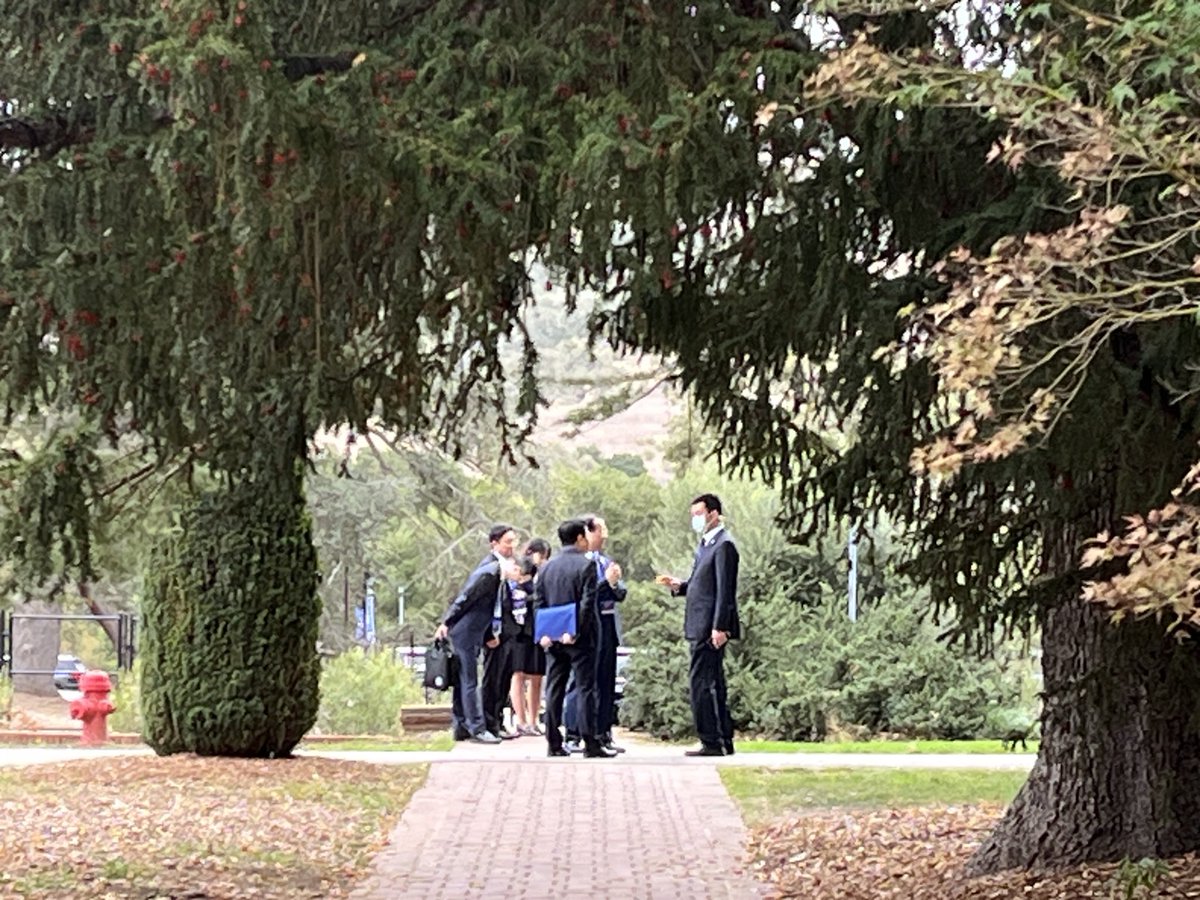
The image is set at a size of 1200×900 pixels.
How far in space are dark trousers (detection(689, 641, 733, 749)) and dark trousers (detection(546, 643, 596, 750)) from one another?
723mm

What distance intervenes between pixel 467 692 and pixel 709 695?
2374 mm

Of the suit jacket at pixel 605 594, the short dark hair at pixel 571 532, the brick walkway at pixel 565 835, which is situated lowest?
the brick walkway at pixel 565 835

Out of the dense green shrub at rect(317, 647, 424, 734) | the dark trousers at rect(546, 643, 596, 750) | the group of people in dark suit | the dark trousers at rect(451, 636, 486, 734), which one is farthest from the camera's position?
the dense green shrub at rect(317, 647, 424, 734)

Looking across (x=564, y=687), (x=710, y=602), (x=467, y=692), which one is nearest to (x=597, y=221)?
(x=710, y=602)

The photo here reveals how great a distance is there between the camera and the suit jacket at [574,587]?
1384cm

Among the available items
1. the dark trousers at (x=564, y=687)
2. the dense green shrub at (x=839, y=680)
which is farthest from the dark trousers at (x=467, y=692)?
the dense green shrub at (x=839, y=680)

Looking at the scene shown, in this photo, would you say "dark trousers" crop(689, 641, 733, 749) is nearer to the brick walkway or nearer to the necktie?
the brick walkway

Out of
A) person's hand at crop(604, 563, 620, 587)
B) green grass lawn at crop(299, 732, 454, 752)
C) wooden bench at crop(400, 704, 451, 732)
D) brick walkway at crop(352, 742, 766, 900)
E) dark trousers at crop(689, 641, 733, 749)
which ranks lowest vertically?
brick walkway at crop(352, 742, 766, 900)

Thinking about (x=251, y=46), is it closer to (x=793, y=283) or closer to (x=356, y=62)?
(x=356, y=62)

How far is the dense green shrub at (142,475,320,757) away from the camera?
13266mm

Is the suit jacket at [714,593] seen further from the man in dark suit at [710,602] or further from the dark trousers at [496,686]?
the dark trousers at [496,686]

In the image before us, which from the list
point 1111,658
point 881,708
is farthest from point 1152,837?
point 881,708

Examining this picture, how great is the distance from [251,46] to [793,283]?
237 centimetres

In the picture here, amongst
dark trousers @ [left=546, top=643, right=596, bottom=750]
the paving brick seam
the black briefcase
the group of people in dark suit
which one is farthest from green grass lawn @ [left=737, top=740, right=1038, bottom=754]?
the black briefcase
